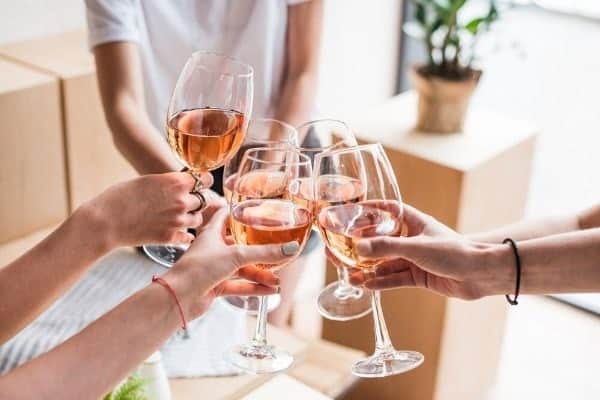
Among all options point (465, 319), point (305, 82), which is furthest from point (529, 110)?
point (305, 82)

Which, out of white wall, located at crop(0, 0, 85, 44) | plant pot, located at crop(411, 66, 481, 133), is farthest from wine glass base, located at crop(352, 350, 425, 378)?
white wall, located at crop(0, 0, 85, 44)

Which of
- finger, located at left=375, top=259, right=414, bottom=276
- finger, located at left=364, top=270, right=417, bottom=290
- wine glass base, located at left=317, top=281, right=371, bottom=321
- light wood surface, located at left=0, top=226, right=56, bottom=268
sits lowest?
light wood surface, located at left=0, top=226, right=56, bottom=268

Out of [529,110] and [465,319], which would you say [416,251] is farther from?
[529,110]

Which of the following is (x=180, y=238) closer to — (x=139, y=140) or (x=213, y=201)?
(x=213, y=201)

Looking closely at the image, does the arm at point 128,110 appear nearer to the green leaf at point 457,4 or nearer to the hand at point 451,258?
the hand at point 451,258

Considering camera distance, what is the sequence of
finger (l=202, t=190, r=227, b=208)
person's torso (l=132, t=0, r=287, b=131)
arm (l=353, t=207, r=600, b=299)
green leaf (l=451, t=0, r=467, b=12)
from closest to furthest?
arm (l=353, t=207, r=600, b=299) → finger (l=202, t=190, r=227, b=208) → person's torso (l=132, t=0, r=287, b=131) → green leaf (l=451, t=0, r=467, b=12)

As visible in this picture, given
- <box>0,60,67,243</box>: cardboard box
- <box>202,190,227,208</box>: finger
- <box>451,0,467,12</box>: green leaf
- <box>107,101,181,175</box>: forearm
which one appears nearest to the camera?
<box>202,190,227,208</box>: finger

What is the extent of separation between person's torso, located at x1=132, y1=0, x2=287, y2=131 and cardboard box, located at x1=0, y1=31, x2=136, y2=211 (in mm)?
266

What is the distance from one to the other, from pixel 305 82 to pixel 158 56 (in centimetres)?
33

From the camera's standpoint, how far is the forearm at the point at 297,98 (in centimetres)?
190

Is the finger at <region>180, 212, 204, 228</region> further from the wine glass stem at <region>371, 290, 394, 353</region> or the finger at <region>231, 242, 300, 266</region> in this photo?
the wine glass stem at <region>371, 290, 394, 353</region>

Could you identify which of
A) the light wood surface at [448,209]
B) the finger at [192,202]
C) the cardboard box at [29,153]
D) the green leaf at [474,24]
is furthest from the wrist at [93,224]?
the green leaf at [474,24]

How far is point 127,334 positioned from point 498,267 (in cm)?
48

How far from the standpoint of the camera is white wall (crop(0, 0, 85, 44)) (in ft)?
7.33
